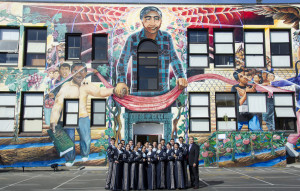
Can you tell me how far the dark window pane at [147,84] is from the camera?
770 inches

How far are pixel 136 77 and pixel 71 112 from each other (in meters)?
4.75

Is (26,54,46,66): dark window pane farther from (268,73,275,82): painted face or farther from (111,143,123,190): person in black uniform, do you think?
(268,73,275,82): painted face

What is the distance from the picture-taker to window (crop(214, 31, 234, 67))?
1994cm

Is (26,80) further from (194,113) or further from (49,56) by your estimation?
(194,113)

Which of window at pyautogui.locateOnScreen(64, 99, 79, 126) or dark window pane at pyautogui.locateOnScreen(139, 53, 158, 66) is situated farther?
dark window pane at pyautogui.locateOnScreen(139, 53, 158, 66)

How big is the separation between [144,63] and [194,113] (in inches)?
184

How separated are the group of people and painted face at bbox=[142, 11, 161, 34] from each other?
1000cm

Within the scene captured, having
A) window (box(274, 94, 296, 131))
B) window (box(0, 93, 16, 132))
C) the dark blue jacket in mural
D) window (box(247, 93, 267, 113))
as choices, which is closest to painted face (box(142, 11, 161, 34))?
the dark blue jacket in mural

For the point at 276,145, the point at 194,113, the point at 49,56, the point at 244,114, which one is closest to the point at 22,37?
the point at 49,56

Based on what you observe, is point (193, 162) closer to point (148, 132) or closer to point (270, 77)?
point (148, 132)

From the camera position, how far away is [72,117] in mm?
19031

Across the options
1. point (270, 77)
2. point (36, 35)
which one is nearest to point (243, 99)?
point (270, 77)

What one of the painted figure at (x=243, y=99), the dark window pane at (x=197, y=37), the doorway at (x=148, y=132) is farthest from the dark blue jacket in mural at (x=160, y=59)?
the painted figure at (x=243, y=99)

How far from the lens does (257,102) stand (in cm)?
1931
